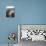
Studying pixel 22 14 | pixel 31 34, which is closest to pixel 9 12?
pixel 22 14

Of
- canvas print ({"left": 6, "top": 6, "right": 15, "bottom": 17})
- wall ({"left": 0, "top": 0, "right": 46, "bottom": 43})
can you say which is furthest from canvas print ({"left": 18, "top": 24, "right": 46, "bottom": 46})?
canvas print ({"left": 6, "top": 6, "right": 15, "bottom": 17})

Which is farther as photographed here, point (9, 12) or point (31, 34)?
point (9, 12)

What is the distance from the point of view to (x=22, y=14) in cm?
354

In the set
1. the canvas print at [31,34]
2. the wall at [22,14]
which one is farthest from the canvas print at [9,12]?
the canvas print at [31,34]

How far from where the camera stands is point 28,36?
333cm

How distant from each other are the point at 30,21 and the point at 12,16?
1.70ft

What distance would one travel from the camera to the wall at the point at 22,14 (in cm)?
351

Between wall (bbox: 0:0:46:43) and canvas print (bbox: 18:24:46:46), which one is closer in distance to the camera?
canvas print (bbox: 18:24:46:46)

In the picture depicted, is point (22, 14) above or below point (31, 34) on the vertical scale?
above

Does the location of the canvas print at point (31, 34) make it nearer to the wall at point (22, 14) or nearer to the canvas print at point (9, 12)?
the wall at point (22, 14)

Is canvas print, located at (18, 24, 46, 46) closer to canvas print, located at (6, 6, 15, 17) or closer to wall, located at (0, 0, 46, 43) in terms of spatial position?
wall, located at (0, 0, 46, 43)

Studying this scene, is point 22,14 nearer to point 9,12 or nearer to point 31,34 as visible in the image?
point 9,12

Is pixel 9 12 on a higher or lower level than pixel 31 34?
higher

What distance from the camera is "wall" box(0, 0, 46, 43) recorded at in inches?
138
